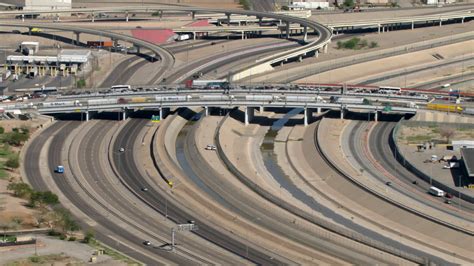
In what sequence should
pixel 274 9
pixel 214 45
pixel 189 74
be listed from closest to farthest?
pixel 189 74 → pixel 214 45 → pixel 274 9

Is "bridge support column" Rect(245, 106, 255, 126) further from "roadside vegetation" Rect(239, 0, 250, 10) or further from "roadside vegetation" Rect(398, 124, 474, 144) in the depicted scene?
"roadside vegetation" Rect(239, 0, 250, 10)

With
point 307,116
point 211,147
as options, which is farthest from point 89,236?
point 307,116

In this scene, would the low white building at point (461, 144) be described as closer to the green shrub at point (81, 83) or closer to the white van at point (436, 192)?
the white van at point (436, 192)

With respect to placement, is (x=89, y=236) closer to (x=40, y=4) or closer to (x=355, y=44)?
(x=355, y=44)

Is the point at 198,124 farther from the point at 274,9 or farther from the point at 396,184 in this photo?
the point at 274,9

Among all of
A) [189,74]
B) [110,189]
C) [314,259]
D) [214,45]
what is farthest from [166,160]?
[214,45]
